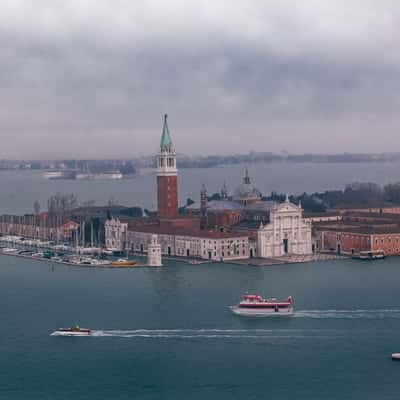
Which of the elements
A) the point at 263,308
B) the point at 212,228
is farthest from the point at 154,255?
the point at 263,308

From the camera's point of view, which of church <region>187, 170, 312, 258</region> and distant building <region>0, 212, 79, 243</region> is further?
distant building <region>0, 212, 79, 243</region>

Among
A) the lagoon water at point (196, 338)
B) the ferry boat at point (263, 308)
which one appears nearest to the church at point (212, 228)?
the lagoon water at point (196, 338)

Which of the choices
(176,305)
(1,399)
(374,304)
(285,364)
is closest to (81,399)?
(1,399)

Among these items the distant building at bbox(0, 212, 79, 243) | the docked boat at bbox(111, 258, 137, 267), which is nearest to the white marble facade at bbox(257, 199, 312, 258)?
the docked boat at bbox(111, 258, 137, 267)

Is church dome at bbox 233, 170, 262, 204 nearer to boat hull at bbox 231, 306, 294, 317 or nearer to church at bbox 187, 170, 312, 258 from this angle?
church at bbox 187, 170, 312, 258

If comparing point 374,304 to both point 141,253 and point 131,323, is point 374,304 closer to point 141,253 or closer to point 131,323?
point 131,323

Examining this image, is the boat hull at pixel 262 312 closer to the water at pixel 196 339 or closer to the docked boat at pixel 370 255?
the water at pixel 196 339
